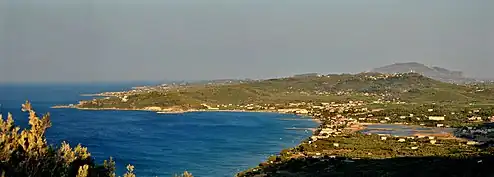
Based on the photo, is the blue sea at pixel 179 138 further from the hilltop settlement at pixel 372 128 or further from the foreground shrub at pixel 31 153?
the foreground shrub at pixel 31 153

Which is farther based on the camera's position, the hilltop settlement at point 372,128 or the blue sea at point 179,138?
the blue sea at point 179,138

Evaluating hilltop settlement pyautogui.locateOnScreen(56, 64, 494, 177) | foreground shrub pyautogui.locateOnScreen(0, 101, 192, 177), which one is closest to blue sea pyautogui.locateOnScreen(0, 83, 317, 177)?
hilltop settlement pyautogui.locateOnScreen(56, 64, 494, 177)

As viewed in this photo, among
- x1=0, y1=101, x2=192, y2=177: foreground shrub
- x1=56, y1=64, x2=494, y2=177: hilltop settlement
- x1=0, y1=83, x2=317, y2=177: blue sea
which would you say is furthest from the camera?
x1=0, y1=83, x2=317, y2=177: blue sea

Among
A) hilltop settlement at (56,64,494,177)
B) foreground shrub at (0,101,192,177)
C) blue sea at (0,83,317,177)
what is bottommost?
blue sea at (0,83,317,177)

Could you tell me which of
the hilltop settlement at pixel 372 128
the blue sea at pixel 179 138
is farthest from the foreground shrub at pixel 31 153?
the blue sea at pixel 179 138

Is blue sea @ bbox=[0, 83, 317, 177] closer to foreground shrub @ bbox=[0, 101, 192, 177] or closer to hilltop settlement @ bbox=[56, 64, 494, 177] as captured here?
hilltop settlement @ bbox=[56, 64, 494, 177]

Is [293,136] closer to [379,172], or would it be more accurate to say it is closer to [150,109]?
[379,172]

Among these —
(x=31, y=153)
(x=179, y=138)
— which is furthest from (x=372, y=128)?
(x=31, y=153)
